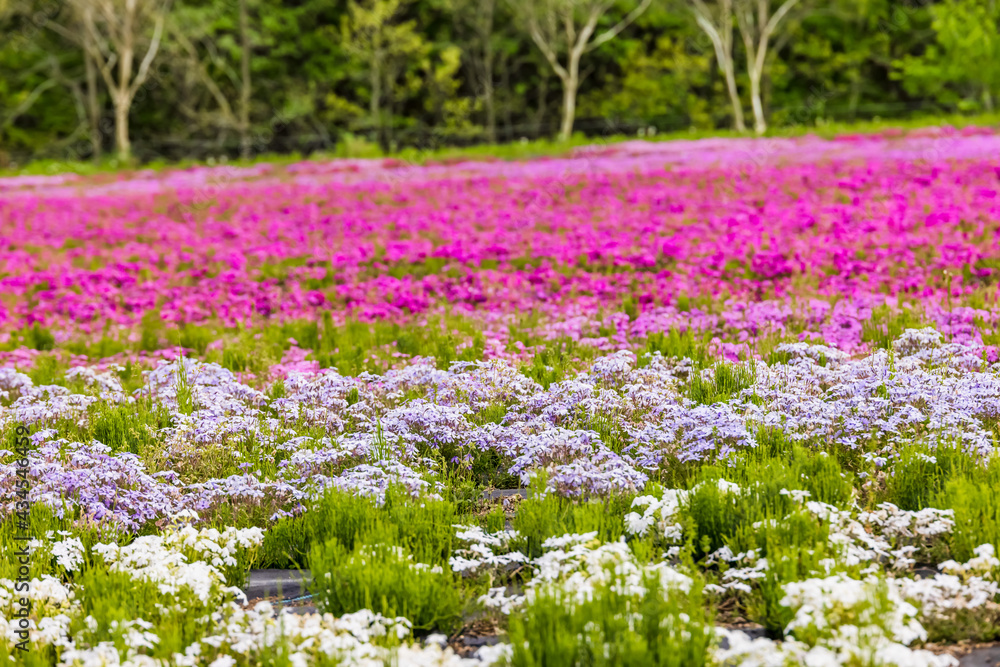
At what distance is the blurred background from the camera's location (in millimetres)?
49406

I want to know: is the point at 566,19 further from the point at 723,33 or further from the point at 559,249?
the point at 559,249

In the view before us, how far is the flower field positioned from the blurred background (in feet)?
121

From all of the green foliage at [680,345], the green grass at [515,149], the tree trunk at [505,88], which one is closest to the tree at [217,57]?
the green grass at [515,149]

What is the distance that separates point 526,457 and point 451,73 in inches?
2031

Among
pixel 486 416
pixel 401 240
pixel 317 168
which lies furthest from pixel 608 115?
pixel 486 416

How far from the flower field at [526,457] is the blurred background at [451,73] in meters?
36.9

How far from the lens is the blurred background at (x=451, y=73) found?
49406 mm

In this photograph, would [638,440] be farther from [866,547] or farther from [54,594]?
[54,594]

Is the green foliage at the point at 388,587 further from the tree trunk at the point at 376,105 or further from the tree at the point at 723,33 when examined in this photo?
the tree trunk at the point at 376,105

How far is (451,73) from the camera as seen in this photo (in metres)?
54.3

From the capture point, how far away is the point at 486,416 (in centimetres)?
625

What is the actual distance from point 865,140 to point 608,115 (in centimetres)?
3346

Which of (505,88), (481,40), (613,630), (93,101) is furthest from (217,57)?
(613,630)

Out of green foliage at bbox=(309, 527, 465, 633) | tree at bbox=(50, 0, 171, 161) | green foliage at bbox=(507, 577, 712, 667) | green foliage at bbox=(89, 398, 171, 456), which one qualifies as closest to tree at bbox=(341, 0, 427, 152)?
tree at bbox=(50, 0, 171, 161)
